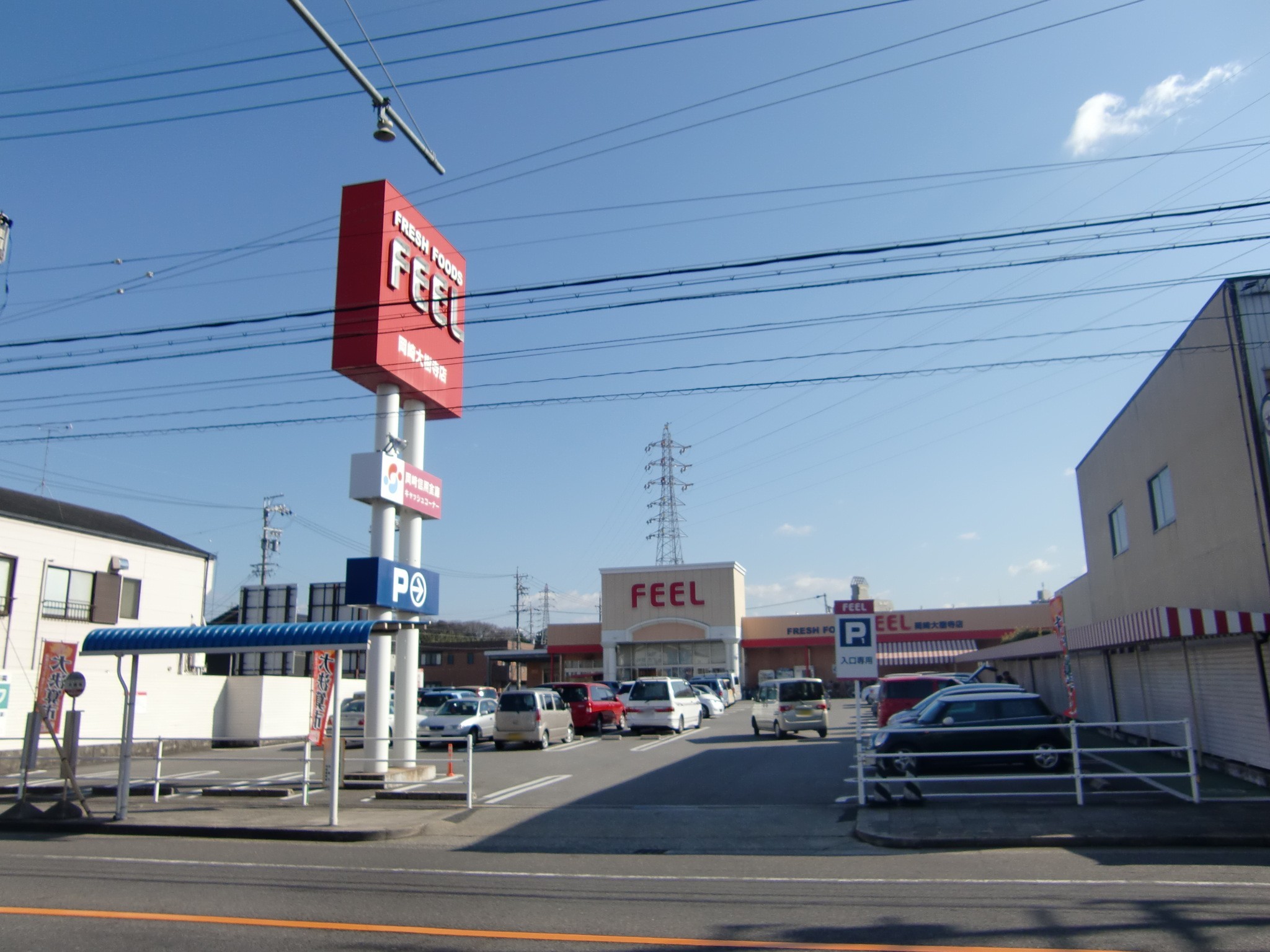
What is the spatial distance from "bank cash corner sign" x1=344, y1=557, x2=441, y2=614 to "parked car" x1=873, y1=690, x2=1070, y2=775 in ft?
30.5

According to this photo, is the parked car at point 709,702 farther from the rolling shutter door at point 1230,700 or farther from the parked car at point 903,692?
the rolling shutter door at point 1230,700

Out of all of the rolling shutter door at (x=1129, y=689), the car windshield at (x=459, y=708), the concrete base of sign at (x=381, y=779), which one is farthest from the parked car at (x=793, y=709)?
the concrete base of sign at (x=381, y=779)

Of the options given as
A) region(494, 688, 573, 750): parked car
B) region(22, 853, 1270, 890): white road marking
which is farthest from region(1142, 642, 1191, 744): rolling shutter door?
region(494, 688, 573, 750): parked car

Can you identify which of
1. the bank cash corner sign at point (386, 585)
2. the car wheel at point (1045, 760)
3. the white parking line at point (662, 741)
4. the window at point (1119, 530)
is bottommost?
the white parking line at point (662, 741)

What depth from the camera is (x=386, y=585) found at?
17.3 metres

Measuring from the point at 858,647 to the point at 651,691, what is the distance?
16.2 metres

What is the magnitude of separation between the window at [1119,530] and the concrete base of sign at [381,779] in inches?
673

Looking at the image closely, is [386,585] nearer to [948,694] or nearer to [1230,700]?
[948,694]

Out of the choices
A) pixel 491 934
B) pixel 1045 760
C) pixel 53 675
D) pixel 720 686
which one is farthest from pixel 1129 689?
pixel 720 686

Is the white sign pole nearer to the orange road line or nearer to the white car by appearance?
the orange road line

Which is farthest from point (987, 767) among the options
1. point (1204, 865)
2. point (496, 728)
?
point (496, 728)

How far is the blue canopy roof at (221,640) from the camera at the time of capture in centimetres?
1375

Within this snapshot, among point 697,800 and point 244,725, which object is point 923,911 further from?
point 244,725

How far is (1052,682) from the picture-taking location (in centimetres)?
2970
